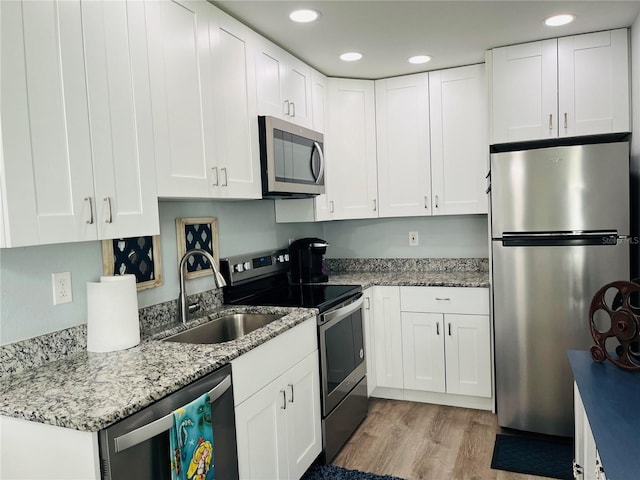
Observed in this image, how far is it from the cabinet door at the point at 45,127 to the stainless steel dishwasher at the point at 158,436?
1.89 ft

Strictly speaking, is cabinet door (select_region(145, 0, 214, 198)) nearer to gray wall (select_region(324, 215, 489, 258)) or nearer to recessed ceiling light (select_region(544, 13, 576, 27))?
recessed ceiling light (select_region(544, 13, 576, 27))

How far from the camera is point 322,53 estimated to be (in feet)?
9.61

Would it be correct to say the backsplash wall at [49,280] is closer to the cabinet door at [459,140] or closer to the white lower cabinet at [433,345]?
the white lower cabinet at [433,345]

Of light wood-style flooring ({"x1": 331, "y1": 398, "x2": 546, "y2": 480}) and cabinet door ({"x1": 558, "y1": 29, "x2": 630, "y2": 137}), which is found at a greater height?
cabinet door ({"x1": 558, "y1": 29, "x2": 630, "y2": 137})

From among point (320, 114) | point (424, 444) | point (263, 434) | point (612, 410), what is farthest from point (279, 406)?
point (320, 114)

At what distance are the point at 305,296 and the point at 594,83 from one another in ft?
6.81

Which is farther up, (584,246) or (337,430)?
(584,246)

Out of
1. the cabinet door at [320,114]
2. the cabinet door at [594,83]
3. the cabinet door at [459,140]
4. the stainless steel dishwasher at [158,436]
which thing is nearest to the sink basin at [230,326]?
the stainless steel dishwasher at [158,436]

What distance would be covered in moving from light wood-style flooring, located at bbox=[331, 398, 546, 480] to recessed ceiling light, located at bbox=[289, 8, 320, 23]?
2.32m

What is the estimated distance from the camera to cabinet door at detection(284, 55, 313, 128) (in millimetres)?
2844

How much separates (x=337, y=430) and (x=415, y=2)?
7.34 feet

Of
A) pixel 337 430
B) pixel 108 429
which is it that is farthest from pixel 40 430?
pixel 337 430

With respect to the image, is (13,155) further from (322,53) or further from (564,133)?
(564,133)

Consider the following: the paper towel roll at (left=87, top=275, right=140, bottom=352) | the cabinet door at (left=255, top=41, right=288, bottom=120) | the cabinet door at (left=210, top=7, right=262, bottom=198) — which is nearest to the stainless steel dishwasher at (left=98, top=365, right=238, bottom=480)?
the paper towel roll at (left=87, top=275, right=140, bottom=352)
